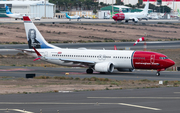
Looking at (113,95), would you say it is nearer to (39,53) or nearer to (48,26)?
(39,53)

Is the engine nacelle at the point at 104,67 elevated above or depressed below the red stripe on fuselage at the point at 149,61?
below

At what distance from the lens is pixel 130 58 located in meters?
54.4

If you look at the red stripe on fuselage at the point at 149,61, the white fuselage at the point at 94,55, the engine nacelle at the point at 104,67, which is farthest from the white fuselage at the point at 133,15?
the red stripe on fuselage at the point at 149,61

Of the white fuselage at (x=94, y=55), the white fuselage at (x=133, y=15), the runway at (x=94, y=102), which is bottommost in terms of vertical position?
the runway at (x=94, y=102)

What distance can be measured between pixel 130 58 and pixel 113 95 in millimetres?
23276

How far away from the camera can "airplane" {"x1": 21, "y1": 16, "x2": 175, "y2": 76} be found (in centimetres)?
5359

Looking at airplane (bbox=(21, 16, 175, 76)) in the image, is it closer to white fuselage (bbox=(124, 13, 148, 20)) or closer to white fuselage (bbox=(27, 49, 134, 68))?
white fuselage (bbox=(27, 49, 134, 68))

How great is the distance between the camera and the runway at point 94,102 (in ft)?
79.2

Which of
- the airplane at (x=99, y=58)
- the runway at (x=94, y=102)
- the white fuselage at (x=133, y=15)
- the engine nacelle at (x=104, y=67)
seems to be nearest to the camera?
the runway at (x=94, y=102)

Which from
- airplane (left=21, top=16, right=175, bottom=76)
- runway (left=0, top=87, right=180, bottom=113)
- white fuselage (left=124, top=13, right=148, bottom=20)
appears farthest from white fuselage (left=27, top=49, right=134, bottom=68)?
white fuselage (left=124, top=13, right=148, bottom=20)

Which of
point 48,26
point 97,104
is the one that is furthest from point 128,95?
point 48,26

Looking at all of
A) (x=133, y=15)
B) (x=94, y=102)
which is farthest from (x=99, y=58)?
(x=133, y=15)

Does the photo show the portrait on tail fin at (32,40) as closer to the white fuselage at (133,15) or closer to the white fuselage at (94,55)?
the white fuselage at (94,55)

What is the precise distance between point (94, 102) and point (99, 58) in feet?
97.3
